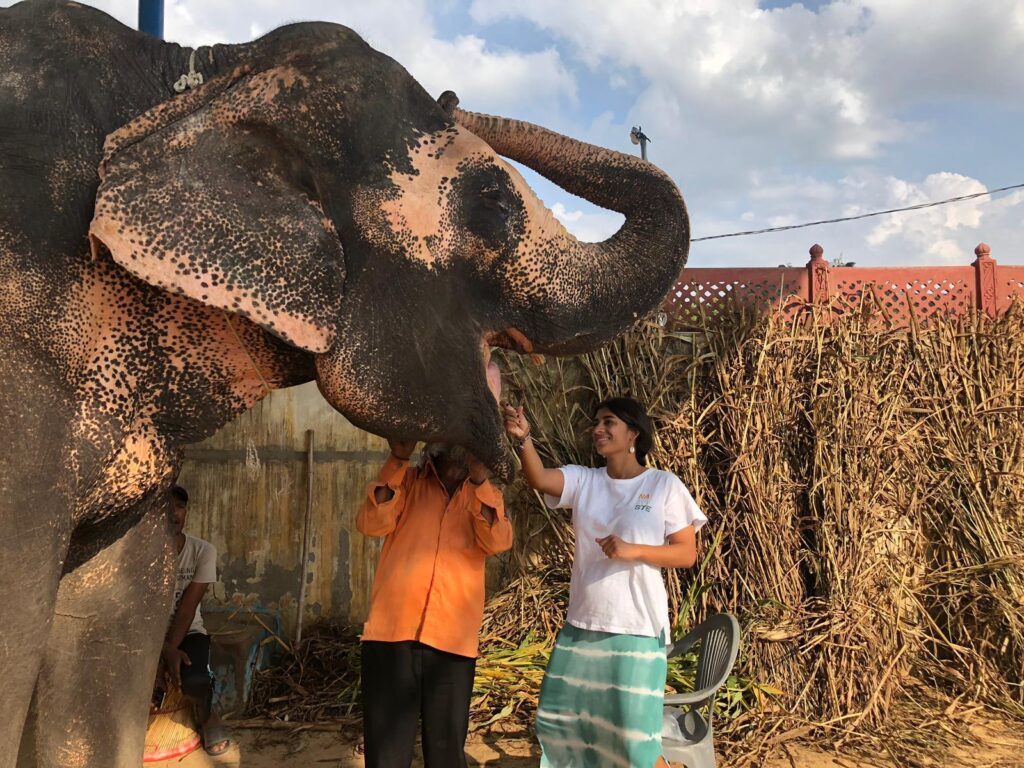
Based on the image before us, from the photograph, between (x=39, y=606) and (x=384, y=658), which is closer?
(x=39, y=606)

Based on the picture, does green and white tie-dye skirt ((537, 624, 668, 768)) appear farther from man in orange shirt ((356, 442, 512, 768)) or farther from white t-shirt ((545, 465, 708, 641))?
man in orange shirt ((356, 442, 512, 768))

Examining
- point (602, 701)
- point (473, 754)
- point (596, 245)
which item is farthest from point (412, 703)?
point (596, 245)

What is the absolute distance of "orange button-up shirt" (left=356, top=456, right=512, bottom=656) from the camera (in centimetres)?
281

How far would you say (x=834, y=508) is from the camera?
15.8 ft

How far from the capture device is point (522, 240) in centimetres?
160

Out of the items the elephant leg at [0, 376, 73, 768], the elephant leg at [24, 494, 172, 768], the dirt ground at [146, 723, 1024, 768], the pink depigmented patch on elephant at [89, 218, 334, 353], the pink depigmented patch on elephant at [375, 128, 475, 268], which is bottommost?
the dirt ground at [146, 723, 1024, 768]

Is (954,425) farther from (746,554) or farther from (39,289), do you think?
(39,289)

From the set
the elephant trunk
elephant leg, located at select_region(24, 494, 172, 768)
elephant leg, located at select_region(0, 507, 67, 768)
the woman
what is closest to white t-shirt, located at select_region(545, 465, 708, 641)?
the woman

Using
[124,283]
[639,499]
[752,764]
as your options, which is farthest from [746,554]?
[124,283]

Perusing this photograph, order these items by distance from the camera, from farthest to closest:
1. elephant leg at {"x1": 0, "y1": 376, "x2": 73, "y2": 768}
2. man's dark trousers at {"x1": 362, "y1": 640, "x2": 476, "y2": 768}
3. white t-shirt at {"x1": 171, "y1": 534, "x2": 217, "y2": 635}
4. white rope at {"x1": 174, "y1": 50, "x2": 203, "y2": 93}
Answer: white t-shirt at {"x1": 171, "y1": 534, "x2": 217, "y2": 635} → man's dark trousers at {"x1": 362, "y1": 640, "x2": 476, "y2": 768} → white rope at {"x1": 174, "y1": 50, "x2": 203, "y2": 93} → elephant leg at {"x1": 0, "y1": 376, "x2": 73, "y2": 768}

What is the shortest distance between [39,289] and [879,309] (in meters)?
5.16

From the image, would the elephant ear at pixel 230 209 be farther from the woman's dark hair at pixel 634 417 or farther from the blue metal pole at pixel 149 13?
the blue metal pole at pixel 149 13

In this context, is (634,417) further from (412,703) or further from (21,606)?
(21,606)

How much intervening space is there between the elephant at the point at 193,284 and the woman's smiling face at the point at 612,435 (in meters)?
1.49
